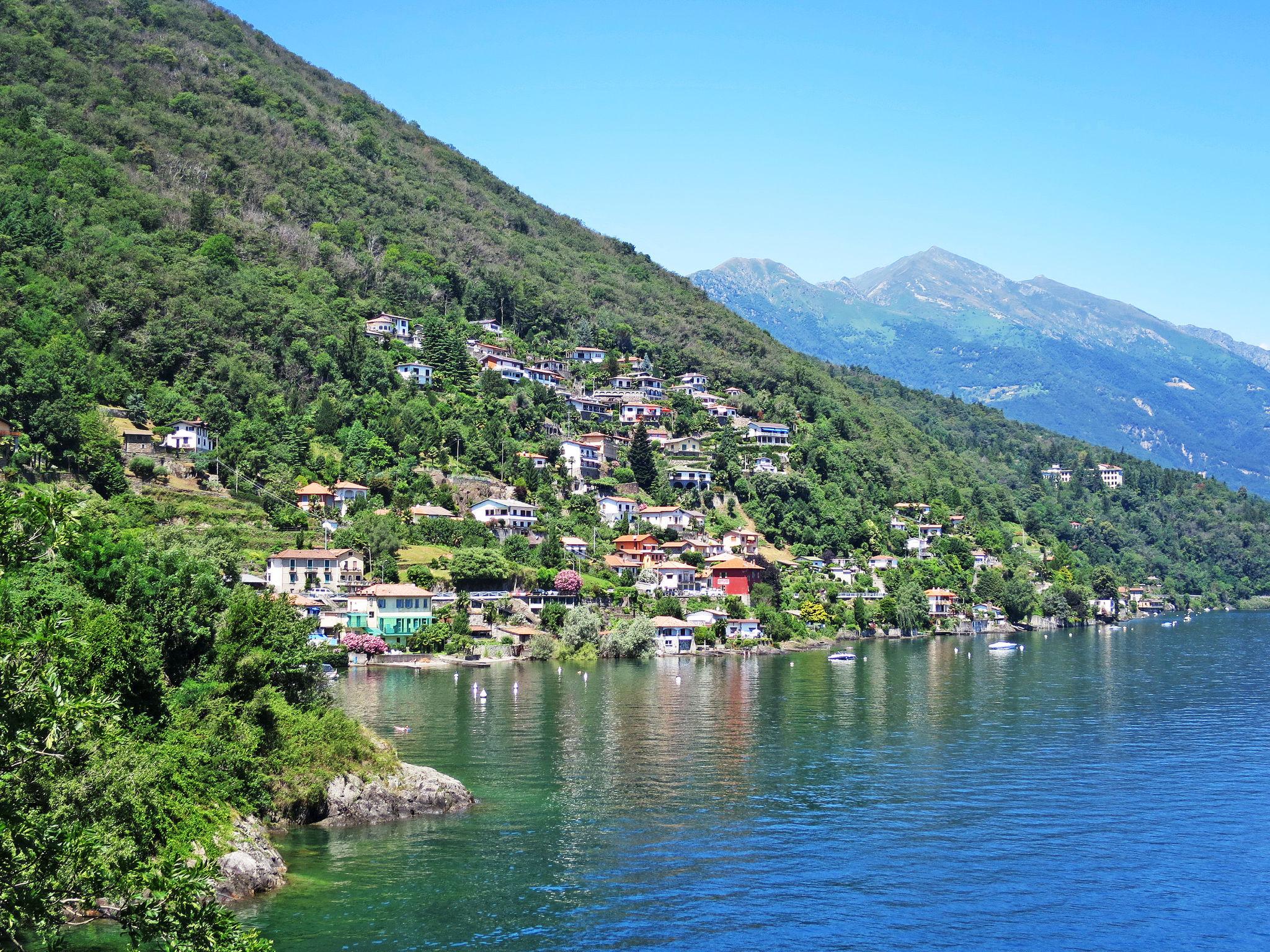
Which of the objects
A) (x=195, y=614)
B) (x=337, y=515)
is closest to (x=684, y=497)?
(x=337, y=515)

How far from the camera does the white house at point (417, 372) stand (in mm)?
125000

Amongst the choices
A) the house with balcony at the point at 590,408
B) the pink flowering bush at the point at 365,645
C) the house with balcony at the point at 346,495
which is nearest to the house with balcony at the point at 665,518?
the house with balcony at the point at 590,408

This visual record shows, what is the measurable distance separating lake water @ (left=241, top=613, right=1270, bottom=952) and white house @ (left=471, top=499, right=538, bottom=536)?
34.9 meters

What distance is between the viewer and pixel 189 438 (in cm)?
9331

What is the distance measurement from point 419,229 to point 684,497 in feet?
262

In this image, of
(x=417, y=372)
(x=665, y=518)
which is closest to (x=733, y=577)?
(x=665, y=518)

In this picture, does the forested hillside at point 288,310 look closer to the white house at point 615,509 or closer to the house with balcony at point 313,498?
the house with balcony at point 313,498

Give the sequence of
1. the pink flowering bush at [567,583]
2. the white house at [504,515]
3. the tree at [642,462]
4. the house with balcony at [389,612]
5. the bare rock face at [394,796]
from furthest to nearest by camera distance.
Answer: the tree at [642,462] < the white house at [504,515] < the pink flowering bush at [567,583] < the house with balcony at [389,612] < the bare rock face at [394,796]

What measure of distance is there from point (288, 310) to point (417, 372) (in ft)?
51.4

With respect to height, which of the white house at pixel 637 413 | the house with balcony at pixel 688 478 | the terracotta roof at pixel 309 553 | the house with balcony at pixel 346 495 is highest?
the white house at pixel 637 413

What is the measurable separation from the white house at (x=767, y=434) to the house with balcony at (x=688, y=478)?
1600cm

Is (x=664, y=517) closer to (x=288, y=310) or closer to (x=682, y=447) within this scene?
(x=682, y=447)

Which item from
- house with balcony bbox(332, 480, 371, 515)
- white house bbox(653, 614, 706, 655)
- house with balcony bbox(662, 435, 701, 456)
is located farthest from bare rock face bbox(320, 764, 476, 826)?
house with balcony bbox(662, 435, 701, 456)

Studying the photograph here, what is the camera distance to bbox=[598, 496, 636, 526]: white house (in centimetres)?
11538
